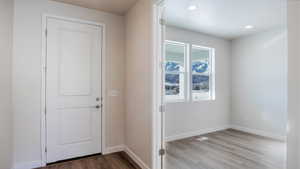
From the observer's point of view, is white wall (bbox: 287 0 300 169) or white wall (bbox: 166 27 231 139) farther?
white wall (bbox: 166 27 231 139)

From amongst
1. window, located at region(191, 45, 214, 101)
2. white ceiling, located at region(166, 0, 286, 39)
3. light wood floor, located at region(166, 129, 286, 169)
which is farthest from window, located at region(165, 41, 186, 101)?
light wood floor, located at region(166, 129, 286, 169)

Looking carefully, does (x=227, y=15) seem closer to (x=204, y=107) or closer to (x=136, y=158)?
(x=204, y=107)

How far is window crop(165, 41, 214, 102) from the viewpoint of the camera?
149 inches

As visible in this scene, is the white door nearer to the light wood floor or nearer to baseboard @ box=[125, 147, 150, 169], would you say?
baseboard @ box=[125, 147, 150, 169]

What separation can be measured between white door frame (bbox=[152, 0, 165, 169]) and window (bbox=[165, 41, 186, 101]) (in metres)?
1.56

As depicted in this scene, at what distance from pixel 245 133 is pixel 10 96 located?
516 cm

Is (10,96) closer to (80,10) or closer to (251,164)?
(80,10)

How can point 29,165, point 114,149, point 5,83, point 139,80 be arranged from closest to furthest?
point 5,83
point 29,165
point 139,80
point 114,149

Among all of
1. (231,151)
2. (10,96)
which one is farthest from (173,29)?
(10,96)

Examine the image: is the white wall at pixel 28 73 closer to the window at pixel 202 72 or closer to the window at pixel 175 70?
the window at pixel 175 70

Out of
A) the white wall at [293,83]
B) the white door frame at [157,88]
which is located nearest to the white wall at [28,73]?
the white door frame at [157,88]

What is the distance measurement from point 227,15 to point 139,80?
→ 7.35 feet

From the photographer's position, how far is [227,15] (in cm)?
309

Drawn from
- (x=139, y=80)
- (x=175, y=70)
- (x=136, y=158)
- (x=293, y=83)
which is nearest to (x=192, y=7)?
(x=175, y=70)
